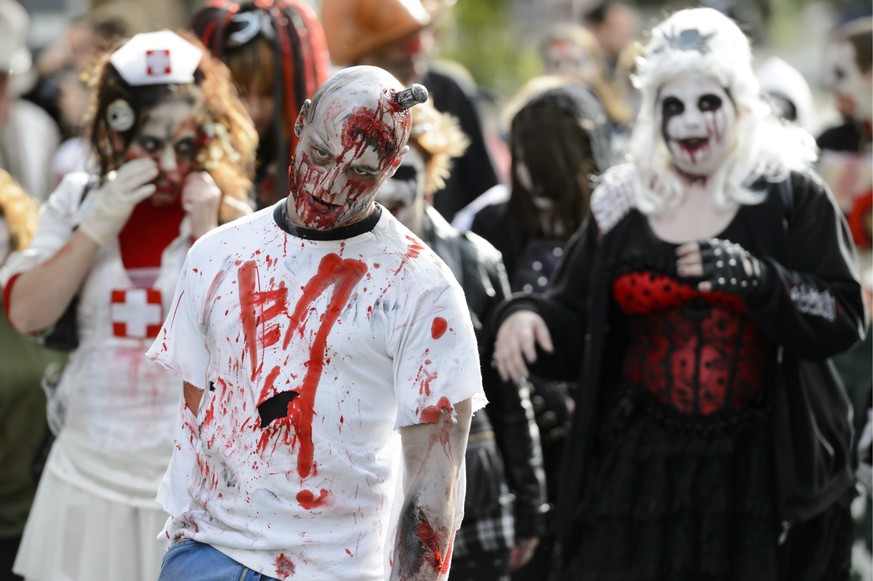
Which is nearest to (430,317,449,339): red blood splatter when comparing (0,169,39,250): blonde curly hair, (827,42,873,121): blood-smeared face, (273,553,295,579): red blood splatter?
(273,553,295,579): red blood splatter

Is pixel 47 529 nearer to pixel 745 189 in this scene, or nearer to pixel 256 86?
pixel 256 86

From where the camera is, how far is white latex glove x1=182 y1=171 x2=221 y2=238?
452 cm

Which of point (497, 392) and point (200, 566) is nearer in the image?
point (200, 566)

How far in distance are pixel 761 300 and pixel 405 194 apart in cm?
112

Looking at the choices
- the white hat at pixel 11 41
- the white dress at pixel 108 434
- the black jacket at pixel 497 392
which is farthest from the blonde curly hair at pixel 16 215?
the white hat at pixel 11 41

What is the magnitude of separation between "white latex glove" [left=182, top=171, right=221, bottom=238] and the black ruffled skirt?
141cm

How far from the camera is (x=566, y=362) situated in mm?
5121

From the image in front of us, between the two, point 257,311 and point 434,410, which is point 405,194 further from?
point 434,410

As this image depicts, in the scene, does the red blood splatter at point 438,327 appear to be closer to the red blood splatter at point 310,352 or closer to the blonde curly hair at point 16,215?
the red blood splatter at point 310,352

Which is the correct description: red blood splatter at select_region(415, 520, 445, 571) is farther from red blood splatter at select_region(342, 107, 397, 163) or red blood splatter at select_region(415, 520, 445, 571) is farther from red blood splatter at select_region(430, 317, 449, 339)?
red blood splatter at select_region(342, 107, 397, 163)

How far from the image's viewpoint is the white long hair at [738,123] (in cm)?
497

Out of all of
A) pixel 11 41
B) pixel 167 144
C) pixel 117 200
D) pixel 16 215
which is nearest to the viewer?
pixel 117 200

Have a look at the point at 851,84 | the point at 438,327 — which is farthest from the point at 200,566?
the point at 851,84

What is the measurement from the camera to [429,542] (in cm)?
316
